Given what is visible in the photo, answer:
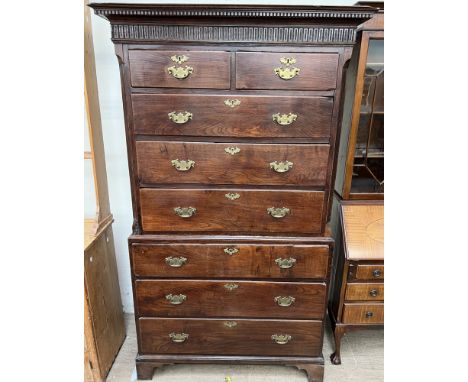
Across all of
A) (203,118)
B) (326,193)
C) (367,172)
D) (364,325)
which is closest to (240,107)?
(203,118)

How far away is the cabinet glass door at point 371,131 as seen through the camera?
1705 mm

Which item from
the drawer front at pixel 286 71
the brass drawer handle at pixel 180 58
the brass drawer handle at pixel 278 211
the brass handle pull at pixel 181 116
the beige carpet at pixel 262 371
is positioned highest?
the brass drawer handle at pixel 180 58

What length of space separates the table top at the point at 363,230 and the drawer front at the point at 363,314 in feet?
1.03

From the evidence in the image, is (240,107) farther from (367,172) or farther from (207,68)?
(367,172)

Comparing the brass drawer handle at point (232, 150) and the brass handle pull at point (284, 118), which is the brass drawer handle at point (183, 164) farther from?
the brass handle pull at point (284, 118)

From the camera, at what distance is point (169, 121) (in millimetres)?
1487

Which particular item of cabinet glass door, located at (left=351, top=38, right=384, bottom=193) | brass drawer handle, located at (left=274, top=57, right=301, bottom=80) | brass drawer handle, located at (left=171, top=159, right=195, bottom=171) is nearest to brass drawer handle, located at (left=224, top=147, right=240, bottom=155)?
brass drawer handle, located at (left=171, top=159, right=195, bottom=171)

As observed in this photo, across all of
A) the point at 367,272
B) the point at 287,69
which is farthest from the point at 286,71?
the point at 367,272

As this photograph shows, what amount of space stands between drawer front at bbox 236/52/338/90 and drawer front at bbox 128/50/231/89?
0.26 ft

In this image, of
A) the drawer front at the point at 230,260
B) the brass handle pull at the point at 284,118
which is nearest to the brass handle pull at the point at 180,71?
the brass handle pull at the point at 284,118

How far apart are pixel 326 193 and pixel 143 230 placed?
0.93 m

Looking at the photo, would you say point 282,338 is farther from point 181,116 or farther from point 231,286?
point 181,116

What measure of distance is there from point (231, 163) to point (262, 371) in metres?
1.29
